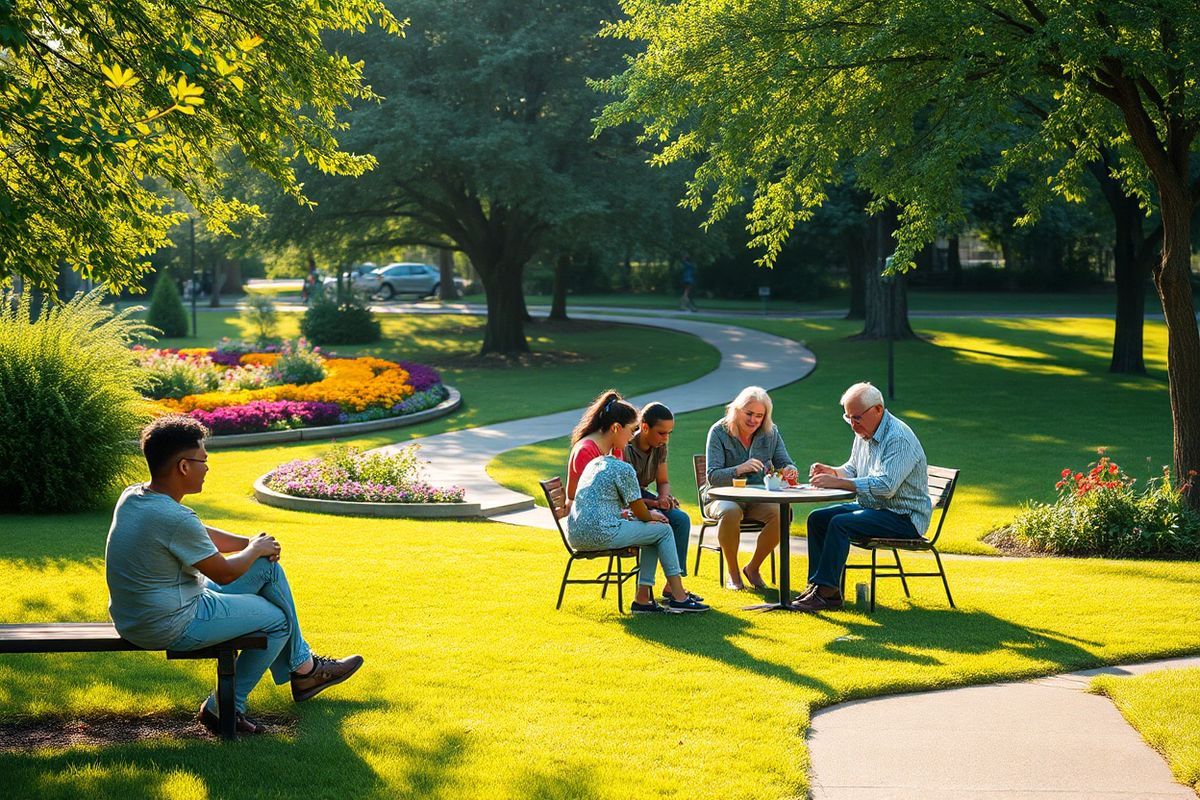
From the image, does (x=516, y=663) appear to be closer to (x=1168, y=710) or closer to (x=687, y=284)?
(x=1168, y=710)

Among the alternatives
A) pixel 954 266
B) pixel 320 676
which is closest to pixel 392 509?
pixel 320 676

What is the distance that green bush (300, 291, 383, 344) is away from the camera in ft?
120

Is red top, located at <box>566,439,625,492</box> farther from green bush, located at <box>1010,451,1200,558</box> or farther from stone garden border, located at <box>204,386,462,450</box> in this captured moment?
stone garden border, located at <box>204,386,462,450</box>

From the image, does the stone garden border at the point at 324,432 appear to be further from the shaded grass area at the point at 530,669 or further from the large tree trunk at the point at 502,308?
the large tree trunk at the point at 502,308

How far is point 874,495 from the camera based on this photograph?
8664mm

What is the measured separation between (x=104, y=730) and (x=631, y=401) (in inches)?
694

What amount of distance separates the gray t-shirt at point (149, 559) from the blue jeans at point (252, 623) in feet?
0.50

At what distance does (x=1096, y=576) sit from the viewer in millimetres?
9914

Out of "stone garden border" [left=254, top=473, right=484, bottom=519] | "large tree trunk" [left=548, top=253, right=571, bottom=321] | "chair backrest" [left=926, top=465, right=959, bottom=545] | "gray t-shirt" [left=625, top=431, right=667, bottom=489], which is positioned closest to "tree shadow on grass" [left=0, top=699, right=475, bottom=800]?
"gray t-shirt" [left=625, top=431, right=667, bottom=489]

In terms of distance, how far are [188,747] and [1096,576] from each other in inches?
281

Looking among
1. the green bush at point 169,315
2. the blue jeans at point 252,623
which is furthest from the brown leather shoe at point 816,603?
the green bush at point 169,315

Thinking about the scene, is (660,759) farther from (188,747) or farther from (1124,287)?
(1124,287)

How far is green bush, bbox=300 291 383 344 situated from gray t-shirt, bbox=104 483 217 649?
103 feet

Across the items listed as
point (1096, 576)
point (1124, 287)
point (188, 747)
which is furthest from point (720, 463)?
point (1124, 287)
